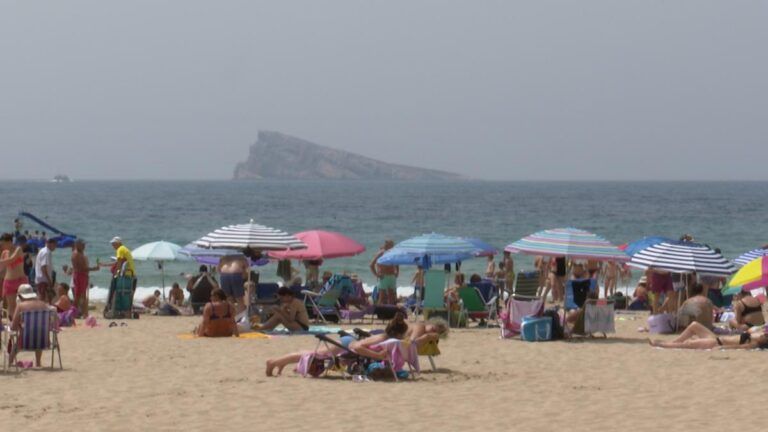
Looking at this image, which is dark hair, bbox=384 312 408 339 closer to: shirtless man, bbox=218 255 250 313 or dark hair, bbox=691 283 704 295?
dark hair, bbox=691 283 704 295

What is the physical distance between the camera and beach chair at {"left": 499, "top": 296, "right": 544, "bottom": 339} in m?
13.9

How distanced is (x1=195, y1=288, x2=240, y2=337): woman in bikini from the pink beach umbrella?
3300 mm

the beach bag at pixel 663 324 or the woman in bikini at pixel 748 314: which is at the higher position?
the woman in bikini at pixel 748 314

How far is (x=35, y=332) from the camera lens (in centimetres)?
1094

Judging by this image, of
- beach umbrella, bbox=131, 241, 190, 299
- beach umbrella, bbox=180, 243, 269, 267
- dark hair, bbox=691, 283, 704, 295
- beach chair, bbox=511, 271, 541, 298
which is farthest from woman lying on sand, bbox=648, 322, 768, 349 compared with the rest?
beach umbrella, bbox=131, 241, 190, 299

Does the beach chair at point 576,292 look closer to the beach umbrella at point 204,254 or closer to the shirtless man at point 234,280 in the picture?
the shirtless man at point 234,280

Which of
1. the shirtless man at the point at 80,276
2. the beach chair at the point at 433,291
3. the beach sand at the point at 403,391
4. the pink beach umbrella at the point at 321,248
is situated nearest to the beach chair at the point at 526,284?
the beach chair at the point at 433,291

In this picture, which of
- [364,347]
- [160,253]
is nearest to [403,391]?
[364,347]

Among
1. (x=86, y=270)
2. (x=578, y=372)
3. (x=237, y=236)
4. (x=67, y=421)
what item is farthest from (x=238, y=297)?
(x=67, y=421)

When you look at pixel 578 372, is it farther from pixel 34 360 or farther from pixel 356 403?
pixel 34 360

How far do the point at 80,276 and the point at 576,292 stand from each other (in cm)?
661

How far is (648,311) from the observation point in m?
19.0

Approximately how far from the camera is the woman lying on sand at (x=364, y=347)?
10578mm

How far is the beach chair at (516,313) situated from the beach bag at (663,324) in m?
1.51
